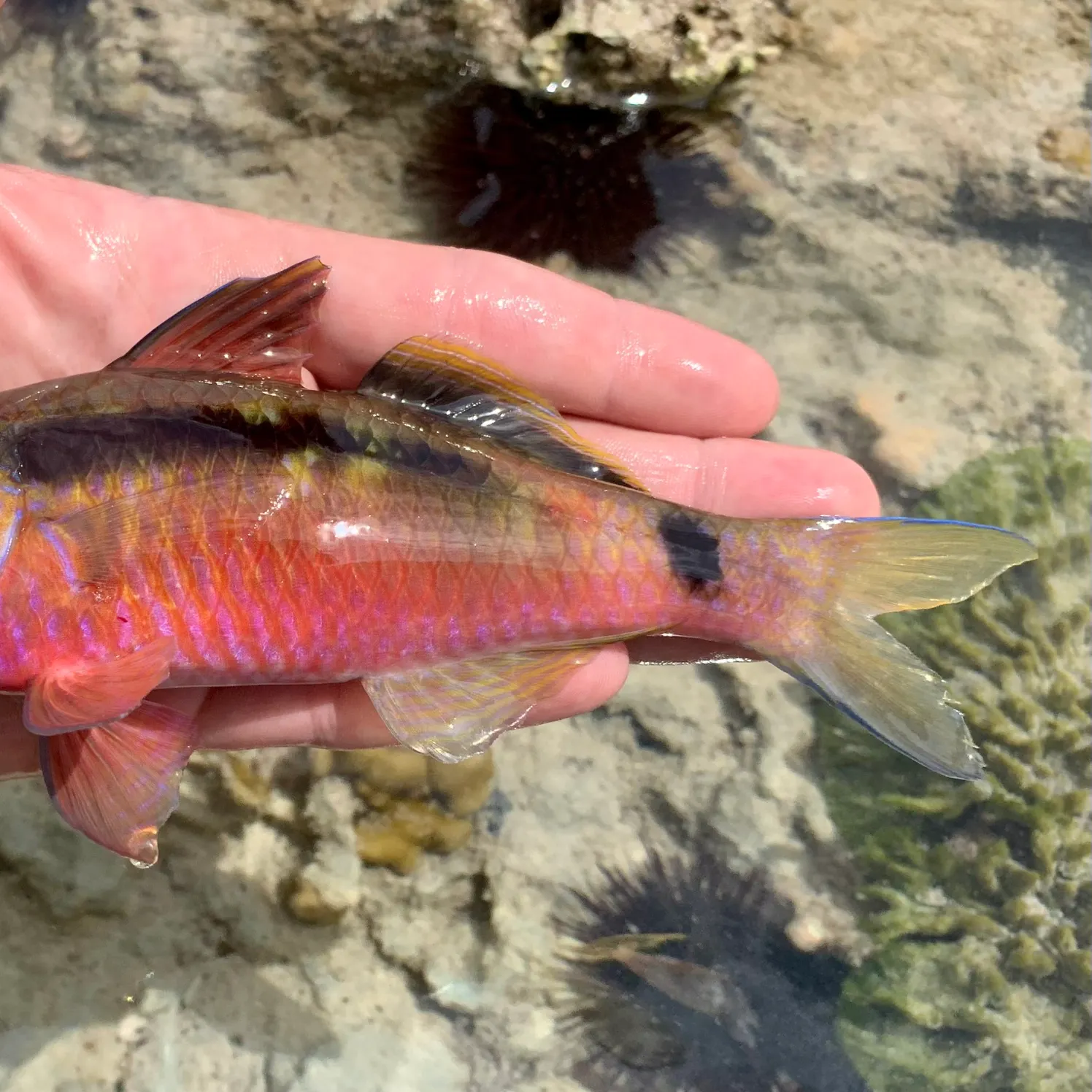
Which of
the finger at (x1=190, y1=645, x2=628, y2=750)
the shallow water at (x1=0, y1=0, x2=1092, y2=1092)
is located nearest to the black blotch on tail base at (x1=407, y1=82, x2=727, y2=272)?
the shallow water at (x1=0, y1=0, x2=1092, y2=1092)

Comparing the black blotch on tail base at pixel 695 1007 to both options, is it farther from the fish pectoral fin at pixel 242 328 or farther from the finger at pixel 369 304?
the fish pectoral fin at pixel 242 328

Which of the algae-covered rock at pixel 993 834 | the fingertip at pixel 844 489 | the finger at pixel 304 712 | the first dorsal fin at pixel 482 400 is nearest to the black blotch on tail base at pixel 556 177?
the fingertip at pixel 844 489

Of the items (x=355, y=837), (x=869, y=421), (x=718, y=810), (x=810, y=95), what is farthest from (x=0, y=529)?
(x=810, y=95)

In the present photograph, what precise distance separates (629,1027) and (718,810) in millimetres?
943

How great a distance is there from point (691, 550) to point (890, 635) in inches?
24.3

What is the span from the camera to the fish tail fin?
2.71m

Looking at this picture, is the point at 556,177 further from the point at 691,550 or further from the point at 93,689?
the point at 93,689

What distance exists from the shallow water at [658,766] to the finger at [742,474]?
1090mm

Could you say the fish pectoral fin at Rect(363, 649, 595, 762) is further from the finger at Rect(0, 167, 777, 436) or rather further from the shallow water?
the shallow water

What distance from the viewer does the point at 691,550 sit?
2867 mm

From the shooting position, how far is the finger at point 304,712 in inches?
→ 123

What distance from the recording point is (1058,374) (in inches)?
186

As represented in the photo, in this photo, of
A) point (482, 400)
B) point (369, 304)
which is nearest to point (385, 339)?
point (369, 304)

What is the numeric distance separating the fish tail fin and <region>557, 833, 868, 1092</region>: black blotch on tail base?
159 cm
